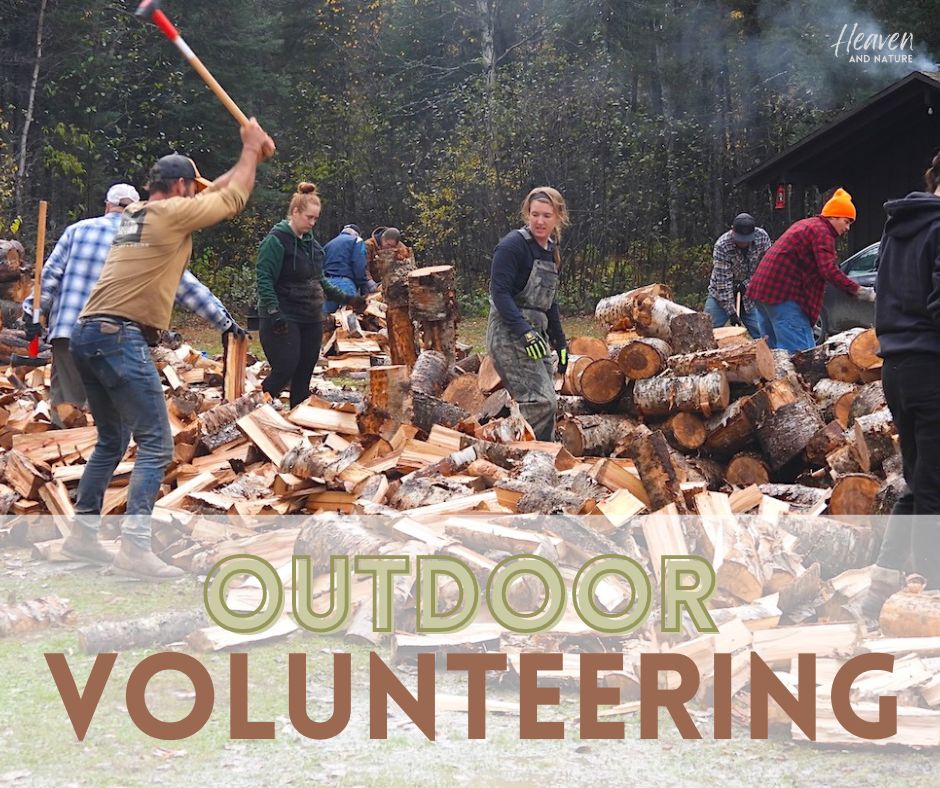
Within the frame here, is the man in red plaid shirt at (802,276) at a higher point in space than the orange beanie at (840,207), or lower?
lower

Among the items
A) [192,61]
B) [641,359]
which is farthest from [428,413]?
[192,61]

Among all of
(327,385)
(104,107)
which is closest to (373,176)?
(104,107)

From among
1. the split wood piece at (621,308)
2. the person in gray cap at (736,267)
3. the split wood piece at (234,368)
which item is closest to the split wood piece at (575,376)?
the split wood piece at (621,308)

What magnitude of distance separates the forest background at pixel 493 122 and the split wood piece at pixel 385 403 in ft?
47.3

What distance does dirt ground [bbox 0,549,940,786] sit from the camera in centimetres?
360

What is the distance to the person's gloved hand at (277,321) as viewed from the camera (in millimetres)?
8758

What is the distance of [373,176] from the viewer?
28.6 metres

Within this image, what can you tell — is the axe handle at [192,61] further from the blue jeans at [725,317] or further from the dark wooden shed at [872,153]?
the dark wooden shed at [872,153]

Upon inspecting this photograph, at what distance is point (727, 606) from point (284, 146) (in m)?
27.8

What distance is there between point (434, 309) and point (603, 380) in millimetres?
3420

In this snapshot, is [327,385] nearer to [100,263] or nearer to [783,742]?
[100,263]

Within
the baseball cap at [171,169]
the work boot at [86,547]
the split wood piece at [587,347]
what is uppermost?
the baseball cap at [171,169]

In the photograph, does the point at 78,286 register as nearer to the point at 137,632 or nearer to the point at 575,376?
the point at 137,632

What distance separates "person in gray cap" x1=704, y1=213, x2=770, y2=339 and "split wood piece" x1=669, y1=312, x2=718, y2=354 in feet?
11.8
